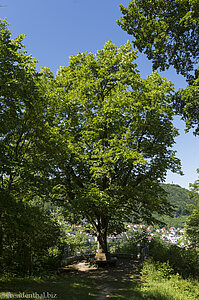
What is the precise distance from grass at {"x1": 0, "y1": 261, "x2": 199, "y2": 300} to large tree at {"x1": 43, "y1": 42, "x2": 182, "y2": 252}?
3.50 m

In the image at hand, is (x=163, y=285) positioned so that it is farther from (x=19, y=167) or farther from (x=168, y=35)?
(x=168, y=35)

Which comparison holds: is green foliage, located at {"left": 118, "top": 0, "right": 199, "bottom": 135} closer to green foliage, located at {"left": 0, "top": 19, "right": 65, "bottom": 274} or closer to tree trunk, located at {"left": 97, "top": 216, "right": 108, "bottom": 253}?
green foliage, located at {"left": 0, "top": 19, "right": 65, "bottom": 274}

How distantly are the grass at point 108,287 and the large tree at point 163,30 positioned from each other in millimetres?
9781

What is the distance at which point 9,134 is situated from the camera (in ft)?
33.6

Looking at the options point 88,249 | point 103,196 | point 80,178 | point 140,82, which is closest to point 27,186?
point 103,196

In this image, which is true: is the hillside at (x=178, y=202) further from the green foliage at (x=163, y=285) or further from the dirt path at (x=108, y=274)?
the green foliage at (x=163, y=285)

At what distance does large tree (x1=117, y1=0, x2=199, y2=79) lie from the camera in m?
9.86

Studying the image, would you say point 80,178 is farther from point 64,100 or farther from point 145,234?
point 145,234

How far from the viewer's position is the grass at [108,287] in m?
8.09

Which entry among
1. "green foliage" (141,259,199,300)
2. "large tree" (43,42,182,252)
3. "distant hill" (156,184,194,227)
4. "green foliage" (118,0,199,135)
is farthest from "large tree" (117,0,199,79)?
"distant hill" (156,184,194,227)

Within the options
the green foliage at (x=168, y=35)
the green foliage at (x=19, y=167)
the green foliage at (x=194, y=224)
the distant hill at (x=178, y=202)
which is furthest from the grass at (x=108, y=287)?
the distant hill at (x=178, y=202)

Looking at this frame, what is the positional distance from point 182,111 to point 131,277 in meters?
8.94

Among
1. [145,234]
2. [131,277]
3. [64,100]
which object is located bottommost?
[131,277]

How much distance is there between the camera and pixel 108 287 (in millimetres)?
9875
